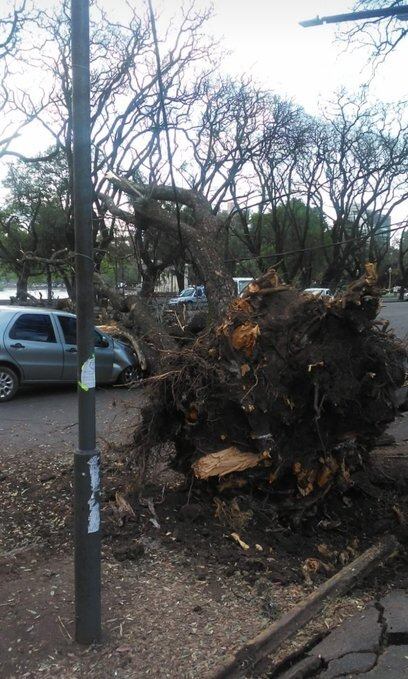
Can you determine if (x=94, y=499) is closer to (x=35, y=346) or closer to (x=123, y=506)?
(x=123, y=506)

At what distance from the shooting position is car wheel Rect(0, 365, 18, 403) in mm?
10805

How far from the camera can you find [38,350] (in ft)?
36.7

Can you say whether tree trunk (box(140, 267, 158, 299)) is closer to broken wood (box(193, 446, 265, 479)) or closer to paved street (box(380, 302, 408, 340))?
paved street (box(380, 302, 408, 340))

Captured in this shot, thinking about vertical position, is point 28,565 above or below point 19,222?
below

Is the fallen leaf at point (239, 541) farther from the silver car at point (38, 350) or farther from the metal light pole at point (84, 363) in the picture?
the silver car at point (38, 350)

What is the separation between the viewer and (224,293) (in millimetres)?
Answer: 8703

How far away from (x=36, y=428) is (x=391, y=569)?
227 inches

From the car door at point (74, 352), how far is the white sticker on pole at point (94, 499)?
798cm

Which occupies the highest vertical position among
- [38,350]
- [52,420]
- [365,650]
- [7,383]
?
[38,350]

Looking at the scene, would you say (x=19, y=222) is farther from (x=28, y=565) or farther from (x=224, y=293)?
(x=28, y=565)

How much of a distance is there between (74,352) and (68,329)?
0.47m

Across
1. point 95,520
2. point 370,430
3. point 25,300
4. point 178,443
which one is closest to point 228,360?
point 178,443

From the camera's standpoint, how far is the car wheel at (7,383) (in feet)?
35.4

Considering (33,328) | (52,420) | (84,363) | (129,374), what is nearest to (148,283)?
(129,374)
